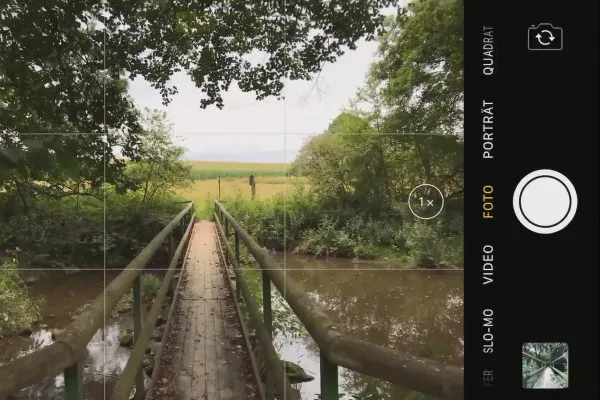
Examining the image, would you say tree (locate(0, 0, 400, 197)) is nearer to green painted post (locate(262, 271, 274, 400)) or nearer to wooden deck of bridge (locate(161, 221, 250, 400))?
wooden deck of bridge (locate(161, 221, 250, 400))

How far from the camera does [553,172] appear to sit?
638 millimetres

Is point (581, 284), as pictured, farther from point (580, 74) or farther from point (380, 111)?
point (380, 111)

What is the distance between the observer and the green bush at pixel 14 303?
0.76m

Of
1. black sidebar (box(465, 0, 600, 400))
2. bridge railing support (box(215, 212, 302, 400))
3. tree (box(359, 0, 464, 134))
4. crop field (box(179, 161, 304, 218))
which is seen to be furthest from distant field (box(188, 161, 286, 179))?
black sidebar (box(465, 0, 600, 400))

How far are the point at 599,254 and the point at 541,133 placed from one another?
0.22 metres

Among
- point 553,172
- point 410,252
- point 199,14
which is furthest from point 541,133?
point 199,14

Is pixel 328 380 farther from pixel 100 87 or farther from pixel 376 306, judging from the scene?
pixel 100 87

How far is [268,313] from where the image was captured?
38.5 inches

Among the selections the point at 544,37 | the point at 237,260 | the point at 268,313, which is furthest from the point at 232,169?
the point at 544,37

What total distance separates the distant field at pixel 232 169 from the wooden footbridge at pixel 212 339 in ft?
0.25

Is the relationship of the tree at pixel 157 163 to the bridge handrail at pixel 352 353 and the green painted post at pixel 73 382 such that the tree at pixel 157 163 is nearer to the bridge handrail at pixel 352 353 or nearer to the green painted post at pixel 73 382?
the bridge handrail at pixel 352 353

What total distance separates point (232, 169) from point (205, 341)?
46 cm

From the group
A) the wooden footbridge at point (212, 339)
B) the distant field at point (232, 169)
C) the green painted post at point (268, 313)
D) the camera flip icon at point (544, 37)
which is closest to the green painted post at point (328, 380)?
the wooden footbridge at point (212, 339)

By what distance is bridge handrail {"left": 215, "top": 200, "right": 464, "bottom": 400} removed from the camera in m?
0.68
